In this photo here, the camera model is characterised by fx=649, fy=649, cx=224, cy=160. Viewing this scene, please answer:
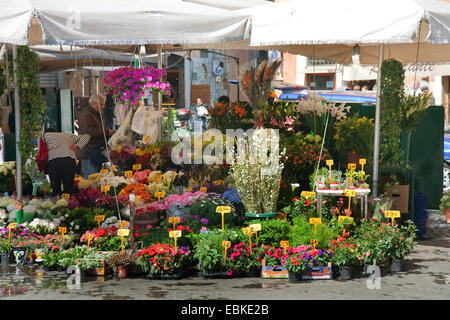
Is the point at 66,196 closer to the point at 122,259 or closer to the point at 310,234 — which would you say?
the point at 122,259

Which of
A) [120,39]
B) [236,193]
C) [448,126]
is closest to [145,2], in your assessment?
[120,39]

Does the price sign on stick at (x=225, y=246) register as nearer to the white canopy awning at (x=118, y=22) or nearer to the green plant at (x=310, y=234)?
the green plant at (x=310, y=234)

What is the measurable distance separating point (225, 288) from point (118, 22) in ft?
9.87

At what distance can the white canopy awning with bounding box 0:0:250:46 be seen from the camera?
650 cm

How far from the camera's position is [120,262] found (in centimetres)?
653

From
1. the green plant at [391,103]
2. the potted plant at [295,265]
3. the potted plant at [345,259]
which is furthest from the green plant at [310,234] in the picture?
the green plant at [391,103]

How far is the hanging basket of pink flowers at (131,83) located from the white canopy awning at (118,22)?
45.7 inches

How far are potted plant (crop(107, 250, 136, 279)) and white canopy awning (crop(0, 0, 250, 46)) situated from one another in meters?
2.23

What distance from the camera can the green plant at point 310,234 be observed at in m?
6.73

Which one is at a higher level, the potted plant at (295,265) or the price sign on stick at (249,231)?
the price sign on stick at (249,231)

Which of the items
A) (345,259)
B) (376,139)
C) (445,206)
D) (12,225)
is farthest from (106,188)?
(445,206)

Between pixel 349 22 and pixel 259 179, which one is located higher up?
pixel 349 22

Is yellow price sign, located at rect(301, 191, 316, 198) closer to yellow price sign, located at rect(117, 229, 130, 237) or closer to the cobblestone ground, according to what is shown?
the cobblestone ground

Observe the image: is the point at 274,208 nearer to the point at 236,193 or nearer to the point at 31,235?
the point at 236,193
